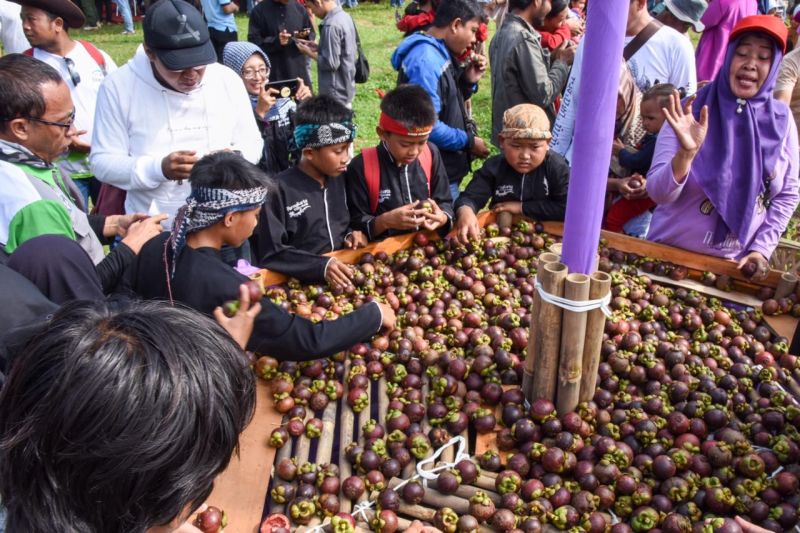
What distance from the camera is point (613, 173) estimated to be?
15.3 ft

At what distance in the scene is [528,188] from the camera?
13.5 feet

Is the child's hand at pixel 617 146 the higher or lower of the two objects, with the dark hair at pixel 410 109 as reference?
lower

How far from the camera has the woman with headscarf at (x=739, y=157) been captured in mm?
3320

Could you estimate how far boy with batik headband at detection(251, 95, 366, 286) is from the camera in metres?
3.52

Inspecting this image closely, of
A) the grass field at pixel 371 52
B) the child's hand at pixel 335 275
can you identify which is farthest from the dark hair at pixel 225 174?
the grass field at pixel 371 52

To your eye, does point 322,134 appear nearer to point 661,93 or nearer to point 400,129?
point 400,129

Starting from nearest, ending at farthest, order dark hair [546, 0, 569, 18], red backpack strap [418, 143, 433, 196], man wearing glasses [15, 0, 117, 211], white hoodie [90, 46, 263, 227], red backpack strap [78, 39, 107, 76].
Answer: white hoodie [90, 46, 263, 227]
red backpack strap [418, 143, 433, 196]
man wearing glasses [15, 0, 117, 211]
red backpack strap [78, 39, 107, 76]
dark hair [546, 0, 569, 18]

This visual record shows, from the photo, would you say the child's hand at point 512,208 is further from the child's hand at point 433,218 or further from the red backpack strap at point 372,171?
the red backpack strap at point 372,171

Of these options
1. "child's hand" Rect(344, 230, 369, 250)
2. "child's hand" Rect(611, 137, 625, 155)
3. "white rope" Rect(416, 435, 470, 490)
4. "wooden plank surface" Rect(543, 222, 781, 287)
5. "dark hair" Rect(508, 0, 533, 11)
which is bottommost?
"white rope" Rect(416, 435, 470, 490)

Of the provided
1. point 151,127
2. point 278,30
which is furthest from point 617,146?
point 278,30

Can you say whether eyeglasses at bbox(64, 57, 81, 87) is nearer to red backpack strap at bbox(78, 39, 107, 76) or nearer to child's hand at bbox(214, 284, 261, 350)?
red backpack strap at bbox(78, 39, 107, 76)

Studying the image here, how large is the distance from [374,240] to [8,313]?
244 centimetres

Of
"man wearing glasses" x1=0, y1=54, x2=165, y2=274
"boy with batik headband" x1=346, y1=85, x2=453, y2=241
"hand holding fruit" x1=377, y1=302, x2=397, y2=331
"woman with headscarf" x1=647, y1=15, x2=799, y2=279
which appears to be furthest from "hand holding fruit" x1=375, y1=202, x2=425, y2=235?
"man wearing glasses" x1=0, y1=54, x2=165, y2=274

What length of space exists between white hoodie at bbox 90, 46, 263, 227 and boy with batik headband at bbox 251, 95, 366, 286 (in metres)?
0.61
